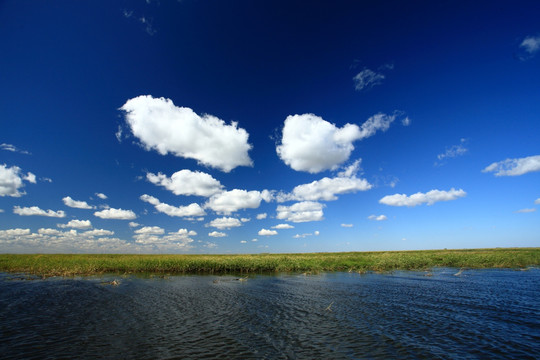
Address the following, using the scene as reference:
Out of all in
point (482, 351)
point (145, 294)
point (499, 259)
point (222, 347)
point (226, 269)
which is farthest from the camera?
point (499, 259)

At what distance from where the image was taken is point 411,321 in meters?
16.7

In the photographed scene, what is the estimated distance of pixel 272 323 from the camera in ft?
55.5

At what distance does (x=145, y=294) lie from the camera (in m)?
26.2

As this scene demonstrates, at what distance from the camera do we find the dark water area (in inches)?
484

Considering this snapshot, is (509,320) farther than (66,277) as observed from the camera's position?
No

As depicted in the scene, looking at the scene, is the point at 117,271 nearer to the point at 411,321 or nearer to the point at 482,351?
the point at 411,321

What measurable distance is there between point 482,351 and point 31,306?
3043 cm

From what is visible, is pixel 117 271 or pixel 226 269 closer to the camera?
pixel 117 271

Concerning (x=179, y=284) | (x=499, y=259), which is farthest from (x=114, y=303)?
(x=499, y=259)

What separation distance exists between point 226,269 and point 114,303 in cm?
2685

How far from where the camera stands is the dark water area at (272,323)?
12288 mm

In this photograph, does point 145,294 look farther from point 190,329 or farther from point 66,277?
point 66,277

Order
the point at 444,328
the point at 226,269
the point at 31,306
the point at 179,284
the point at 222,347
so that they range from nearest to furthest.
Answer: the point at 222,347, the point at 444,328, the point at 31,306, the point at 179,284, the point at 226,269

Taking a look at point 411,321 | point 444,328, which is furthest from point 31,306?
A: point 444,328
